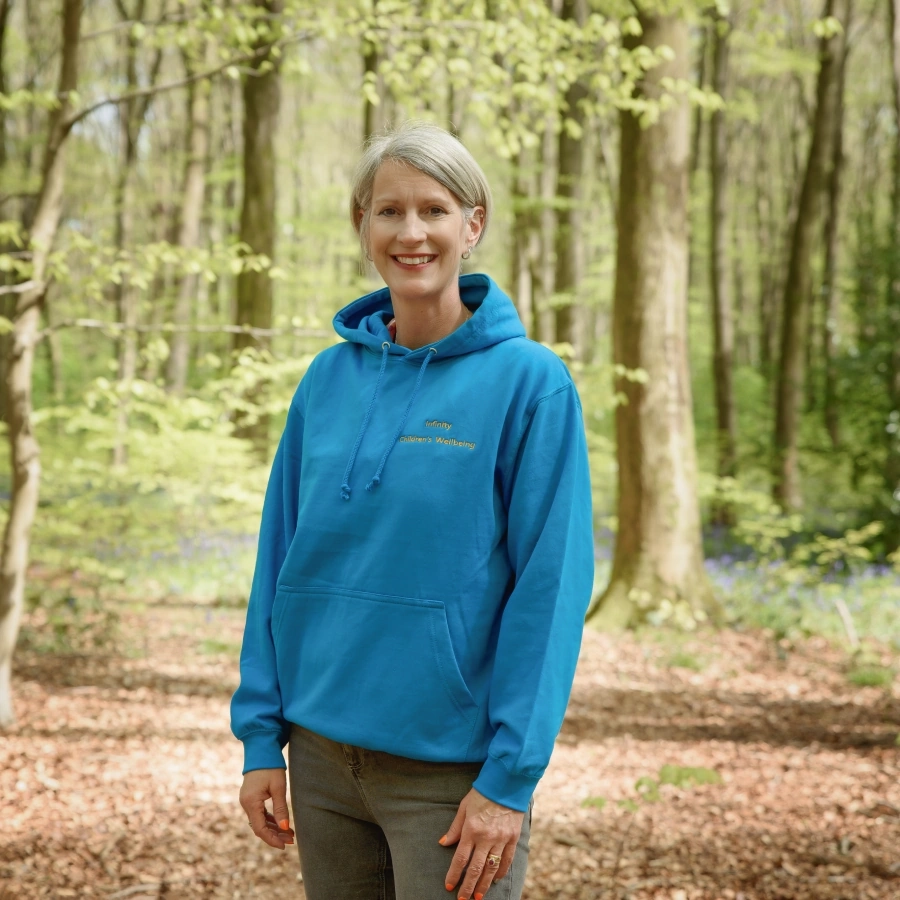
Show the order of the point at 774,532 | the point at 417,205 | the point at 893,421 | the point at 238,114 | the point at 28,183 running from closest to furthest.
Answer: the point at 417,205, the point at 774,532, the point at 893,421, the point at 28,183, the point at 238,114

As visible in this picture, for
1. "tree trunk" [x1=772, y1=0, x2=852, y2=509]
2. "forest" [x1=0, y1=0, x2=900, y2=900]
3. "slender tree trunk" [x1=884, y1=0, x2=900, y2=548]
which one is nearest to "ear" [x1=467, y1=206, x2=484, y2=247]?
"forest" [x1=0, y1=0, x2=900, y2=900]

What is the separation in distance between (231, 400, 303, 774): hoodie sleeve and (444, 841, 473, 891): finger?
43 cm

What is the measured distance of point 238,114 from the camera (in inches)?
782

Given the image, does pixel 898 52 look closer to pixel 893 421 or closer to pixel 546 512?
pixel 893 421

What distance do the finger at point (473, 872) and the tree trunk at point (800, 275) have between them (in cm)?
1181

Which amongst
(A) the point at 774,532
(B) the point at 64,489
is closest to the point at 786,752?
(A) the point at 774,532

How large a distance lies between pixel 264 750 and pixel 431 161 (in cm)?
117

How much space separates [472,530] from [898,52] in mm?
6156

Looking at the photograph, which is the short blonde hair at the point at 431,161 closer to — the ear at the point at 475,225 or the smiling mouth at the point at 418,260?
the ear at the point at 475,225

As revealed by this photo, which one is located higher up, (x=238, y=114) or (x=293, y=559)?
(x=238, y=114)

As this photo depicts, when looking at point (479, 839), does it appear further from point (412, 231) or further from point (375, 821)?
point (412, 231)

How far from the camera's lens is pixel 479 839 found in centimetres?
151

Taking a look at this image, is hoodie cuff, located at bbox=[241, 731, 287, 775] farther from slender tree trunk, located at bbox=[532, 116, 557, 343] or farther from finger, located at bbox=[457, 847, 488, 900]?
slender tree trunk, located at bbox=[532, 116, 557, 343]

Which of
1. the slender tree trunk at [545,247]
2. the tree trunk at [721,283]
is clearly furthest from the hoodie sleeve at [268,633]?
the tree trunk at [721,283]
